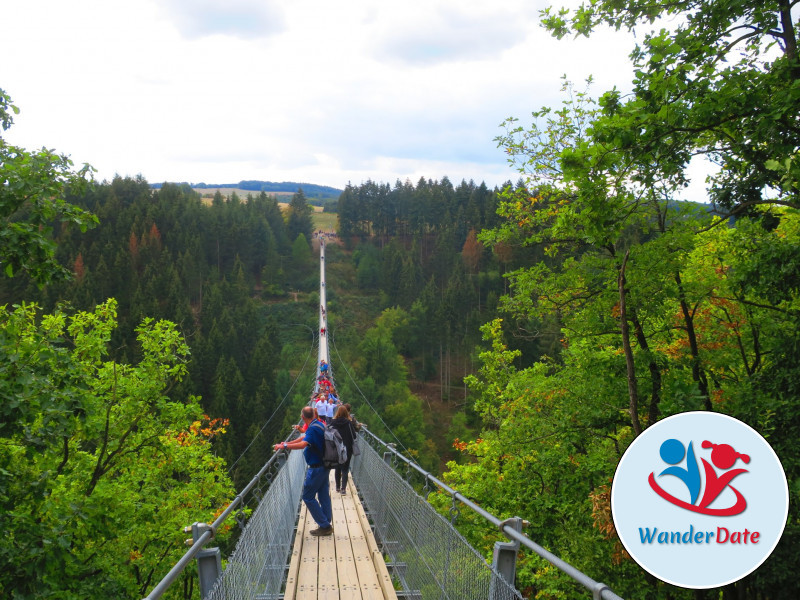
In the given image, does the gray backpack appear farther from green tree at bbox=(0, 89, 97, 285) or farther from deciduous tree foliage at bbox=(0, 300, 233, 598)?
green tree at bbox=(0, 89, 97, 285)

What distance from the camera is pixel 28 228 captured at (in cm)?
554

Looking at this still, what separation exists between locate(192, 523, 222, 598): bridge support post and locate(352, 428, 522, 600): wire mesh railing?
3.98ft

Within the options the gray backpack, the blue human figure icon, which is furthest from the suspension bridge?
the blue human figure icon

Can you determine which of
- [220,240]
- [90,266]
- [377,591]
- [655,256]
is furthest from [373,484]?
[220,240]

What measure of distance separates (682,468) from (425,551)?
268 centimetres

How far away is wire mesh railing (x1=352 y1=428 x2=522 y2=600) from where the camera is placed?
298cm

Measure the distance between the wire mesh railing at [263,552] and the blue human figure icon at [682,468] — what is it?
3.53m

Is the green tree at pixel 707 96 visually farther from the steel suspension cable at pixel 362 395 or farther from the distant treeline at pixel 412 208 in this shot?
the distant treeline at pixel 412 208

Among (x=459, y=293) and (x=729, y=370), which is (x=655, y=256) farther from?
(x=459, y=293)

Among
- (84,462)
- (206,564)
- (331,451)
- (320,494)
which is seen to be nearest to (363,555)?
(320,494)

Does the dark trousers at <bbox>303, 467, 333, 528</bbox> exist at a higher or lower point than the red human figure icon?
lower

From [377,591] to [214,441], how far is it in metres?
46.1

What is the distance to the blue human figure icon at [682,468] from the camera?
540 cm

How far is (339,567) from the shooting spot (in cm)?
511
